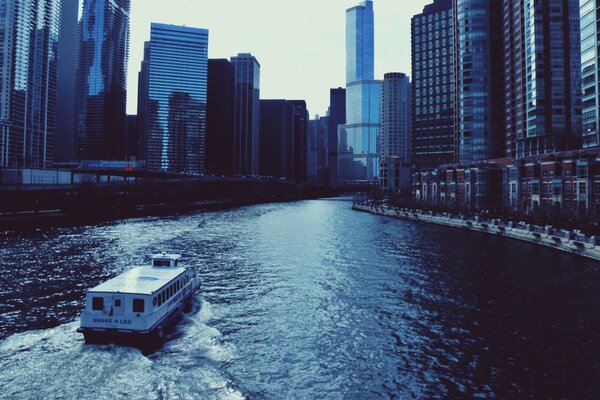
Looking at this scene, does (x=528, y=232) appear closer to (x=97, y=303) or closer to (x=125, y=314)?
(x=125, y=314)

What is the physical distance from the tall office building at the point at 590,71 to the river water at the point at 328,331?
8180cm

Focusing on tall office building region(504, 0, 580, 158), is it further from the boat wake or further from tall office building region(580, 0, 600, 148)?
the boat wake

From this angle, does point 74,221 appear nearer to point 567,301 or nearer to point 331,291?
point 331,291

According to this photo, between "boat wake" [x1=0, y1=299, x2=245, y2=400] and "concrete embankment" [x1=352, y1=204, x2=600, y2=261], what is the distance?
55752 millimetres

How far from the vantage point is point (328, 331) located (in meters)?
31.8

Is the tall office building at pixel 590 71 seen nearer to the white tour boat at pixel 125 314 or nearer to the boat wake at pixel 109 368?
the boat wake at pixel 109 368

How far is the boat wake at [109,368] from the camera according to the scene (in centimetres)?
2167

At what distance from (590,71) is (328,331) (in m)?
131

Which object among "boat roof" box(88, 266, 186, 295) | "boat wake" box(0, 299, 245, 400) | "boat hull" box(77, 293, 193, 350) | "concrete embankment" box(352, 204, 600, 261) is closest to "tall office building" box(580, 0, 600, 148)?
"concrete embankment" box(352, 204, 600, 261)

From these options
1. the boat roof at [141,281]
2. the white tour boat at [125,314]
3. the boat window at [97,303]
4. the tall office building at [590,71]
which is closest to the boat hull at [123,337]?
the white tour boat at [125,314]

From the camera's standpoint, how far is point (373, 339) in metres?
30.4

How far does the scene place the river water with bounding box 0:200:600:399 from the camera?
23.2 metres

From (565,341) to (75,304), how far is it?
126ft

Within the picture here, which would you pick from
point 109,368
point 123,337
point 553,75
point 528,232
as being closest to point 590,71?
point 553,75
